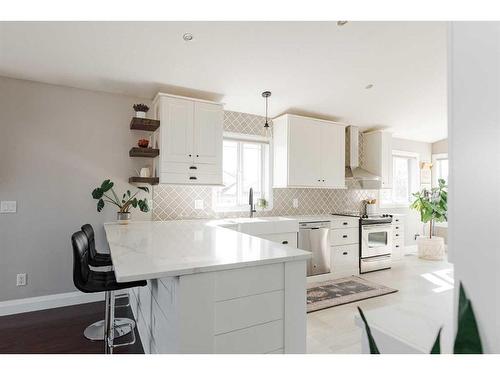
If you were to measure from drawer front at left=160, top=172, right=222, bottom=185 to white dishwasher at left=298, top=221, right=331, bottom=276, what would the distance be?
1.37m

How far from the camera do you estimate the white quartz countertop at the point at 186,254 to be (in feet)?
4.57

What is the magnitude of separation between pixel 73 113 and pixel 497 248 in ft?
12.6

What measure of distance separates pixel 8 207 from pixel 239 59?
9.37 ft

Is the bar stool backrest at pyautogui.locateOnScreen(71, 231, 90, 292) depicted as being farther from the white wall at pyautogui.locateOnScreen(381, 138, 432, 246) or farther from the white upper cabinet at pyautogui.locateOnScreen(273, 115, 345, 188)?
the white wall at pyautogui.locateOnScreen(381, 138, 432, 246)

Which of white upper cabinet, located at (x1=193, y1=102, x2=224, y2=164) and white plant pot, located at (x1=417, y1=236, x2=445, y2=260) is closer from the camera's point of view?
white upper cabinet, located at (x1=193, y1=102, x2=224, y2=164)

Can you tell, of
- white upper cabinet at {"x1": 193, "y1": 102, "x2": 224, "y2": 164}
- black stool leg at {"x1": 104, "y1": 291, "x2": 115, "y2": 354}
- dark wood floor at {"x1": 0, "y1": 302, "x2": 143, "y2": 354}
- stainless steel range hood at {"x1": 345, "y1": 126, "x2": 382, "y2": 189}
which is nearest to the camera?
black stool leg at {"x1": 104, "y1": 291, "x2": 115, "y2": 354}

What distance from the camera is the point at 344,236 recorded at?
14.8 ft

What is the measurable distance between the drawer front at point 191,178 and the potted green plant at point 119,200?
0.30 m

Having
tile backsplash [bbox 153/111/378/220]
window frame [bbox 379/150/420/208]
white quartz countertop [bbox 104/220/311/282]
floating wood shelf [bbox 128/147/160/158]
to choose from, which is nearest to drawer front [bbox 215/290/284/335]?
white quartz countertop [bbox 104/220/311/282]

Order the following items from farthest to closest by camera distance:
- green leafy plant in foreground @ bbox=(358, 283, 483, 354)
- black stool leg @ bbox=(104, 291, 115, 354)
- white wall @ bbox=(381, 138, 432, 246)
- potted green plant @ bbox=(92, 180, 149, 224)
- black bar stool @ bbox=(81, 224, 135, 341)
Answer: white wall @ bbox=(381, 138, 432, 246) < potted green plant @ bbox=(92, 180, 149, 224) < black bar stool @ bbox=(81, 224, 135, 341) < black stool leg @ bbox=(104, 291, 115, 354) < green leafy plant in foreground @ bbox=(358, 283, 483, 354)

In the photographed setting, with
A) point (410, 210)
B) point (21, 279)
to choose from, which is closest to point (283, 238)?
point (21, 279)

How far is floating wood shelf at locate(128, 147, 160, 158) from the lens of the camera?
3.37 meters
